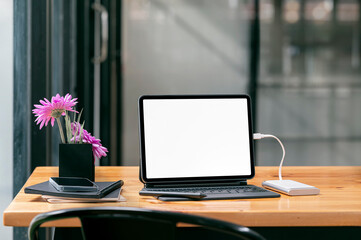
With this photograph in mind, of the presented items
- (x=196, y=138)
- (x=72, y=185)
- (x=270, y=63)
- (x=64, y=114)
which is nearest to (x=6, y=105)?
(x=64, y=114)

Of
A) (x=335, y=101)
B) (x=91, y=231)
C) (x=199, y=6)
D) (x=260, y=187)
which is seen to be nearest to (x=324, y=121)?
(x=335, y=101)

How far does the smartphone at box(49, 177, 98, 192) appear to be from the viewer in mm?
1007

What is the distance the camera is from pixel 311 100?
3.20 meters

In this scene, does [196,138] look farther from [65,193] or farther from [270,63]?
[270,63]

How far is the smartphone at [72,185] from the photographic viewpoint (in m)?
1.01

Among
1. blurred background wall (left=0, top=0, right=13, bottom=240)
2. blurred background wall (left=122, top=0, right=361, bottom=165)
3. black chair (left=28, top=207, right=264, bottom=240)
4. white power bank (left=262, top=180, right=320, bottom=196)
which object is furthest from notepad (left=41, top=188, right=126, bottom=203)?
blurred background wall (left=122, top=0, right=361, bottom=165)

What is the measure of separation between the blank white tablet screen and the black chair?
522 mm

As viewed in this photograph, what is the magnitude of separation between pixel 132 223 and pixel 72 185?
1.43 ft

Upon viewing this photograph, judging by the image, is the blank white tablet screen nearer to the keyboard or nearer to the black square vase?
the keyboard

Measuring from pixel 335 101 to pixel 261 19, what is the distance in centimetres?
87

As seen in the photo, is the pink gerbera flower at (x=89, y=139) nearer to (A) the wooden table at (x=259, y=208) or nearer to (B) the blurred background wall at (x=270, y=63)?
(A) the wooden table at (x=259, y=208)

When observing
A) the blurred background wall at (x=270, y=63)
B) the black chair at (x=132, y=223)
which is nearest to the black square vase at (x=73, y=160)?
the black chair at (x=132, y=223)

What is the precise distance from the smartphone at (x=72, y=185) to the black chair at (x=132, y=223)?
34 centimetres

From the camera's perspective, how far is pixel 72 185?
1024mm
